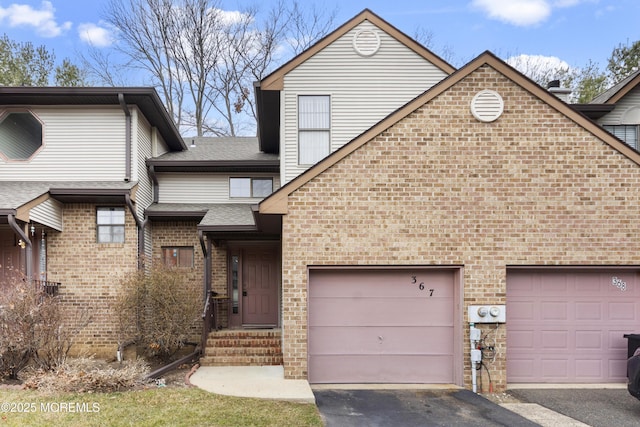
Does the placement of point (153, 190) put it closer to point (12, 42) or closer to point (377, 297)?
point (377, 297)

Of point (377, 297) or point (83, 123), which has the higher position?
point (83, 123)

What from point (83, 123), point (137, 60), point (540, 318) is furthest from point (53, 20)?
point (540, 318)

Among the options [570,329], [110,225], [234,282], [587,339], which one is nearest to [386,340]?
[570,329]

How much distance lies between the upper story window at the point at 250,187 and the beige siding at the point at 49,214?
4.38 meters

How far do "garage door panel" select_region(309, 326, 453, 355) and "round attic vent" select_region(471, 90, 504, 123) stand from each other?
379cm

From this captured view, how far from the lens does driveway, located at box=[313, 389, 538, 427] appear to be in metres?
6.40

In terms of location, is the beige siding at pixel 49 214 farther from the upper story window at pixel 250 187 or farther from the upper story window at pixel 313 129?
the upper story window at pixel 313 129

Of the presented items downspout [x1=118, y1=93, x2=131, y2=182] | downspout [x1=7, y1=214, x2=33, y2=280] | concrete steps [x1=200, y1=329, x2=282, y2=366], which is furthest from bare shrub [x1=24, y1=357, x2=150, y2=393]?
downspout [x1=118, y1=93, x2=131, y2=182]

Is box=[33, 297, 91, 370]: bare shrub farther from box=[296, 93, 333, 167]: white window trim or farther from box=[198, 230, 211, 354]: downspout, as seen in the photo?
box=[296, 93, 333, 167]: white window trim

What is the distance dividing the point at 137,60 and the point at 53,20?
739 centimetres

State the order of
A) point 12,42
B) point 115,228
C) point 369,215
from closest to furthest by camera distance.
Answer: point 369,215 → point 115,228 → point 12,42

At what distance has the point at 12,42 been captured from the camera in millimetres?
23109

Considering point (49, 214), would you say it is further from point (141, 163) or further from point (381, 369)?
point (381, 369)

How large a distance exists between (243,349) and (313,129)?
5.08 metres
